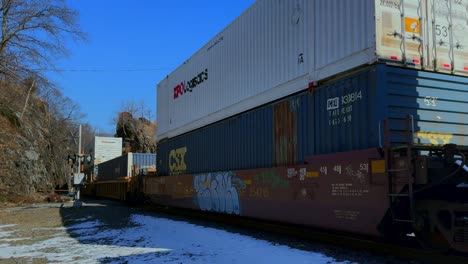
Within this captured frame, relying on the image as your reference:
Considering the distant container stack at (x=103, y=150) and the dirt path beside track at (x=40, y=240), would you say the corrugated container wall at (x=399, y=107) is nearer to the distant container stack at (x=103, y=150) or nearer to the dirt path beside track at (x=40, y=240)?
the dirt path beside track at (x=40, y=240)

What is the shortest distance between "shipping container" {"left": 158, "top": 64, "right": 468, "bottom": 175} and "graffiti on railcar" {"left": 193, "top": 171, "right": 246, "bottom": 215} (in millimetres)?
903

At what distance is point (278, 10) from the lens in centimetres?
1054

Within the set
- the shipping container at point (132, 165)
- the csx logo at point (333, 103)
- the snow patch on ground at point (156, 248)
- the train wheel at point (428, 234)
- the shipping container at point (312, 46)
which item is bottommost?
the snow patch on ground at point (156, 248)

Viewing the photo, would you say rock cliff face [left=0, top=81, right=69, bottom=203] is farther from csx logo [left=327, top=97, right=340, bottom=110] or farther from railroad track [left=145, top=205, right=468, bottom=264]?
csx logo [left=327, top=97, right=340, bottom=110]

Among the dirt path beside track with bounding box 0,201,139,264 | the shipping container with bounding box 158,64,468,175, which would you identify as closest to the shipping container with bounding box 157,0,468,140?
A: the shipping container with bounding box 158,64,468,175

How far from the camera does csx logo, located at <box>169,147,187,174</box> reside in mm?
16533

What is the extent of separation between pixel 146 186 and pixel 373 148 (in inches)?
594

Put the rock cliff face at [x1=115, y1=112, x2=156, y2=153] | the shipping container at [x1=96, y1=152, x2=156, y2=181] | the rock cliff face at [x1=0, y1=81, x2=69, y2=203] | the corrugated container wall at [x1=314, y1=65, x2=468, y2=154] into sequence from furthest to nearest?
the rock cliff face at [x1=115, y1=112, x2=156, y2=153]
the rock cliff face at [x1=0, y1=81, x2=69, y2=203]
the shipping container at [x1=96, y1=152, x2=156, y2=181]
the corrugated container wall at [x1=314, y1=65, x2=468, y2=154]

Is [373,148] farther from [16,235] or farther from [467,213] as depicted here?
[16,235]

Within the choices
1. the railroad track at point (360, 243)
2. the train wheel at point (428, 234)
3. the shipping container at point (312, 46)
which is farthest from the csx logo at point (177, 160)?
the train wheel at point (428, 234)

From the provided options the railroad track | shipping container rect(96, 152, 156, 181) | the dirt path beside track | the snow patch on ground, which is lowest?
the dirt path beside track

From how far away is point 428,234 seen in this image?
6.55m

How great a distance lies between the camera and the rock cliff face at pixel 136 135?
62.2 m

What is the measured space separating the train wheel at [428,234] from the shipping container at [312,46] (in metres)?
2.61
